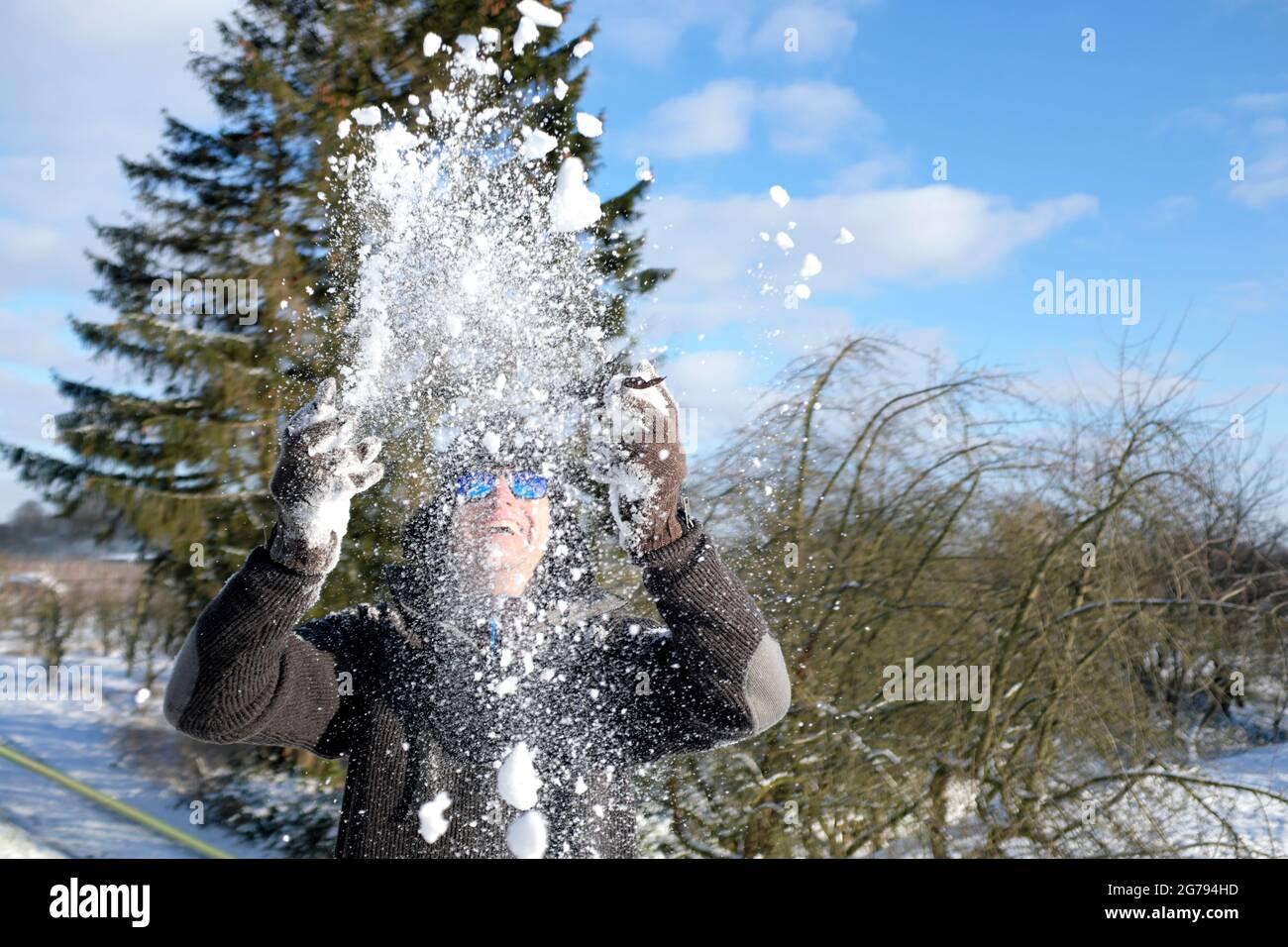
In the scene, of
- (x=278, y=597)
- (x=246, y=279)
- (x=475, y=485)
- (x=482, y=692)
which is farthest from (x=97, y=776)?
(x=278, y=597)

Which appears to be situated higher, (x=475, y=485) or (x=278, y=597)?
(x=475, y=485)

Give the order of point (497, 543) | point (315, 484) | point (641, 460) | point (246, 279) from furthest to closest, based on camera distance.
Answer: point (246, 279), point (497, 543), point (641, 460), point (315, 484)

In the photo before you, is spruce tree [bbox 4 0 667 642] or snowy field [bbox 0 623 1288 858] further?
spruce tree [bbox 4 0 667 642]

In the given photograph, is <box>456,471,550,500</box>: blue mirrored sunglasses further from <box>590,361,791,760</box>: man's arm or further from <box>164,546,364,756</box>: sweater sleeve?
<box>164,546,364,756</box>: sweater sleeve

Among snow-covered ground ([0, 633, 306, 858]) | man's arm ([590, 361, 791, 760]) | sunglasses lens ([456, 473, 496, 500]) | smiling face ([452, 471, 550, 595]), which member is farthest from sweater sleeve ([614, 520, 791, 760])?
snow-covered ground ([0, 633, 306, 858])

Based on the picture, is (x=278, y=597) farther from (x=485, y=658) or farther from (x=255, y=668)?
(x=485, y=658)

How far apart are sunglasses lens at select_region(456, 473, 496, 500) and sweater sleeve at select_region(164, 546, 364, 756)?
478 mm

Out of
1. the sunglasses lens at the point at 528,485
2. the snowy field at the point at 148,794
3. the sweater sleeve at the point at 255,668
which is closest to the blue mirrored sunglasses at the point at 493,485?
the sunglasses lens at the point at 528,485

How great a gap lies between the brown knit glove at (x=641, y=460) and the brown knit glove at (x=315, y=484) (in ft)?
1.66

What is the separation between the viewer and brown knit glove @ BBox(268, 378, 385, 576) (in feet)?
5.94

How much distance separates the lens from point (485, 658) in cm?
224

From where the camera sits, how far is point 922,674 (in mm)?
4637

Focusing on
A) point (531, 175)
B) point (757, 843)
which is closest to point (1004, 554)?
point (757, 843)

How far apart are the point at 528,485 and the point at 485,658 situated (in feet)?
1.40
